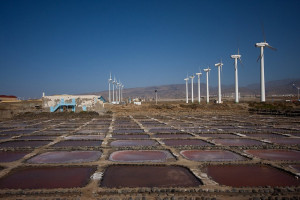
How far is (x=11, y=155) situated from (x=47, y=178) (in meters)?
4.20

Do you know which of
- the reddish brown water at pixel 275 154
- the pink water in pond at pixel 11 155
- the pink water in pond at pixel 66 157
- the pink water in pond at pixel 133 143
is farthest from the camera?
the pink water in pond at pixel 133 143

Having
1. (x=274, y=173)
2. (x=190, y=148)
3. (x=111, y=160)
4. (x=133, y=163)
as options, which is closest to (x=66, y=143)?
(x=111, y=160)

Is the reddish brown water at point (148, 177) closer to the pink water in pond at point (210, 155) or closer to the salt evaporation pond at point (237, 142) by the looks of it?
the pink water in pond at point (210, 155)

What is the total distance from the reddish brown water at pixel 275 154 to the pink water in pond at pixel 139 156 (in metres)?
3.80

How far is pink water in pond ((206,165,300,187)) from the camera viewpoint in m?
6.33

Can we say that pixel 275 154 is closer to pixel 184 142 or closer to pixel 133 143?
pixel 184 142

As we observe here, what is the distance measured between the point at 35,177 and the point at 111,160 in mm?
2683

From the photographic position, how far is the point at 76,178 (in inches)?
270

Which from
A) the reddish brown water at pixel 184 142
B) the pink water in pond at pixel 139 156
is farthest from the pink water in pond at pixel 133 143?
the pink water in pond at pixel 139 156

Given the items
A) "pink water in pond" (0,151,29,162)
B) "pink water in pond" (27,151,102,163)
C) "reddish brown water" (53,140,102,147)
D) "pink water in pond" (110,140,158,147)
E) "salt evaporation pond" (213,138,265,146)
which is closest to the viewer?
"pink water in pond" (27,151,102,163)

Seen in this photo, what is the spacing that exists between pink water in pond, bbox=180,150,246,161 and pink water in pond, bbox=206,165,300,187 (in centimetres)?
98

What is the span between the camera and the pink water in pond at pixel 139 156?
892cm

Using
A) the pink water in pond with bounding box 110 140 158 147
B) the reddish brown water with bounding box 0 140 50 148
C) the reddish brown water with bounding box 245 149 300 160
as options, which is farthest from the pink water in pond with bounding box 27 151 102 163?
the reddish brown water with bounding box 245 149 300 160

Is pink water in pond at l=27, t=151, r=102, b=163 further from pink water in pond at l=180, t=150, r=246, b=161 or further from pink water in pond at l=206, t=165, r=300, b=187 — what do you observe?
pink water in pond at l=206, t=165, r=300, b=187
